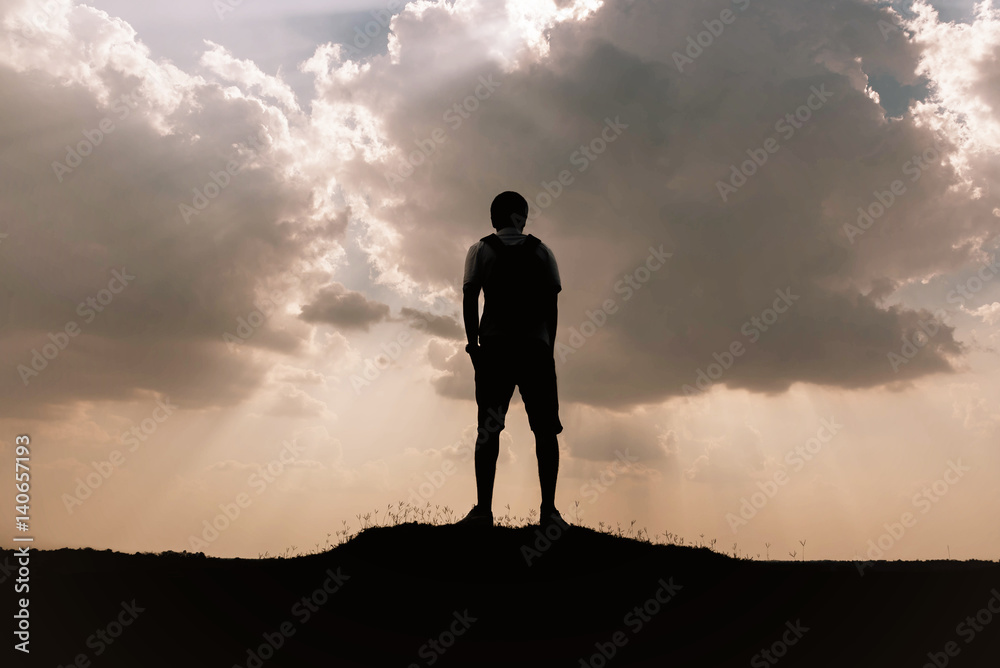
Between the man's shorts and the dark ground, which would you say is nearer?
the dark ground

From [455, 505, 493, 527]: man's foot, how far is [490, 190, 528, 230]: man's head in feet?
12.2

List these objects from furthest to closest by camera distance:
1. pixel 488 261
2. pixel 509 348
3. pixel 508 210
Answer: pixel 508 210 → pixel 488 261 → pixel 509 348

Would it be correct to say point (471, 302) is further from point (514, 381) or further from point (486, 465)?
point (486, 465)

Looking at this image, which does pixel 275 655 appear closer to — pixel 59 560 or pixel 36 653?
pixel 36 653

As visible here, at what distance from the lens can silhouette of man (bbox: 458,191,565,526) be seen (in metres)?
9.44

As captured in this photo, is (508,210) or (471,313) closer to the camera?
(471,313)

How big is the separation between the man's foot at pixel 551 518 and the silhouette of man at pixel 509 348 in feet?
0.04

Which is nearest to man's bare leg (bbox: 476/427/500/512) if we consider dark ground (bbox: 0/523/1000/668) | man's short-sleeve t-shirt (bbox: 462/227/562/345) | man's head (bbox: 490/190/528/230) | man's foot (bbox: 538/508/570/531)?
dark ground (bbox: 0/523/1000/668)

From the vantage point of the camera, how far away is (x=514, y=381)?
Answer: 9.55 meters

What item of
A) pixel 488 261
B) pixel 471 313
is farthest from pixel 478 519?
pixel 488 261

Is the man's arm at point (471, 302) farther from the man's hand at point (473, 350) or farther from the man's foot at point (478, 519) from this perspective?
the man's foot at point (478, 519)

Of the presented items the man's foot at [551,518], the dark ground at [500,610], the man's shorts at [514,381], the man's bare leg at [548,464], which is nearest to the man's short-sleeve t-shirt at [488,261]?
the man's shorts at [514,381]

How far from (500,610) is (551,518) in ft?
5.52

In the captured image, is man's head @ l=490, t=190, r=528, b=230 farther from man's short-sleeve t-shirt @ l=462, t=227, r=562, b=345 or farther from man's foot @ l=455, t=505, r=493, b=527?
man's foot @ l=455, t=505, r=493, b=527
